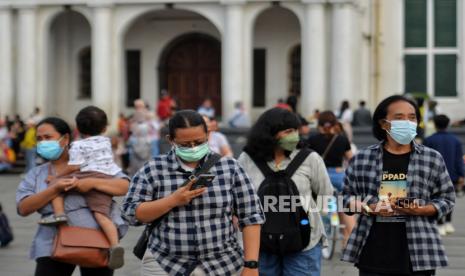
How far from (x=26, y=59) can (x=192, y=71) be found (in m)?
5.45

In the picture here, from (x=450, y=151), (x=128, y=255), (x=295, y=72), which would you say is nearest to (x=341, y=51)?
(x=295, y=72)

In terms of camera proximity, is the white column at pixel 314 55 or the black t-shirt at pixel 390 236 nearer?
the black t-shirt at pixel 390 236

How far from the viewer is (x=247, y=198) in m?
6.06

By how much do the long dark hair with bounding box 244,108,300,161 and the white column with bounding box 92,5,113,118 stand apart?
23170 mm

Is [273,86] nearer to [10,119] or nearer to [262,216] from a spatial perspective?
[10,119]

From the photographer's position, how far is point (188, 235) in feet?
19.4

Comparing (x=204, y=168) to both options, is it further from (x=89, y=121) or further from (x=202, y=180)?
(x=89, y=121)

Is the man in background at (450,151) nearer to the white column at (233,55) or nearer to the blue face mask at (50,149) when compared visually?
the blue face mask at (50,149)

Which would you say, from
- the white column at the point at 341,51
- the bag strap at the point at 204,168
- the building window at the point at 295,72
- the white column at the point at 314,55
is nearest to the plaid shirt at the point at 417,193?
the bag strap at the point at 204,168

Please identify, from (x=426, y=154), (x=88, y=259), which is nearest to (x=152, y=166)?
(x=88, y=259)

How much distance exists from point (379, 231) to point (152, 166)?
1.43 m

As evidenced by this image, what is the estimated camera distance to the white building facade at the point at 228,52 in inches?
1128

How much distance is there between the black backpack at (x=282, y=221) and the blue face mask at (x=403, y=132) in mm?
865

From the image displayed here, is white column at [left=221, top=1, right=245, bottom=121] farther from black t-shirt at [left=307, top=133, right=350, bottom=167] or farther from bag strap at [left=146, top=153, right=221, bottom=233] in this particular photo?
bag strap at [left=146, top=153, right=221, bottom=233]
